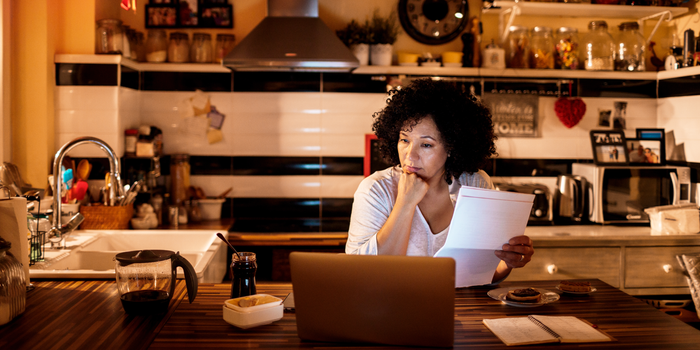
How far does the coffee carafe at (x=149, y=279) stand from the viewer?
4.62ft

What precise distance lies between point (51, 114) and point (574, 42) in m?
3.18

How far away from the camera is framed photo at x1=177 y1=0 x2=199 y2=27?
354 cm

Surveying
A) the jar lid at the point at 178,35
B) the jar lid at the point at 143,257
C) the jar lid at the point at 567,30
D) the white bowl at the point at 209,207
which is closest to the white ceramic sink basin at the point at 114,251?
Answer: the white bowl at the point at 209,207

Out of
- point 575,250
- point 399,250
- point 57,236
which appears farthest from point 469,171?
point 57,236

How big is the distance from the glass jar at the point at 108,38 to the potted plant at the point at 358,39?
131cm

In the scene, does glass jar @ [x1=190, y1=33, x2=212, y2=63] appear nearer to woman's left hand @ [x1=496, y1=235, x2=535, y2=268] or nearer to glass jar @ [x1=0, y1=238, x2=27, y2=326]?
glass jar @ [x1=0, y1=238, x2=27, y2=326]

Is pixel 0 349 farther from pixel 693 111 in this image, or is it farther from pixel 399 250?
pixel 693 111

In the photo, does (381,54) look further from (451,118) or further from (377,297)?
(377,297)

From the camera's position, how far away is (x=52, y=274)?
1.85 metres

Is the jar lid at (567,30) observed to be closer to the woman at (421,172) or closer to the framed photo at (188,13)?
the woman at (421,172)

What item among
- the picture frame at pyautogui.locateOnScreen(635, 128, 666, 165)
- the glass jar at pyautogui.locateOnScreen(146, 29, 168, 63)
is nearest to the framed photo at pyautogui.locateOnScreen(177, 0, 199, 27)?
the glass jar at pyautogui.locateOnScreen(146, 29, 168, 63)

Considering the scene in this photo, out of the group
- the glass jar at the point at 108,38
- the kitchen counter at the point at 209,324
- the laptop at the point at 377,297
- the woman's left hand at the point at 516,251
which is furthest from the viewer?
the glass jar at the point at 108,38

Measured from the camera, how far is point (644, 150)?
11.4 ft

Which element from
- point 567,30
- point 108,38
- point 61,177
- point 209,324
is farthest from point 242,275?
point 567,30
